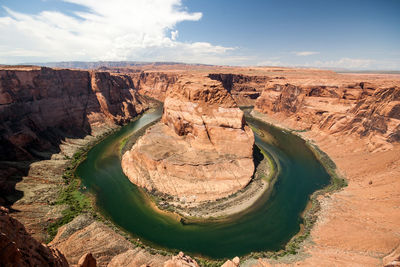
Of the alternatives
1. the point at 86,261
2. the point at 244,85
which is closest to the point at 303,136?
the point at 244,85

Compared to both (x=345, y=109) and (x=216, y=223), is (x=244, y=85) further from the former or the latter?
(x=216, y=223)

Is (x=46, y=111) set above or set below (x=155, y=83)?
below

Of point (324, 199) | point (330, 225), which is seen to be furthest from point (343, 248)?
point (324, 199)

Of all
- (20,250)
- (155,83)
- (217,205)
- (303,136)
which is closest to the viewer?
(20,250)

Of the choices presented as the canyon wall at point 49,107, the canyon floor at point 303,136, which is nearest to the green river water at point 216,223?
the canyon floor at point 303,136

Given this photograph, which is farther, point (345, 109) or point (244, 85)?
point (244, 85)

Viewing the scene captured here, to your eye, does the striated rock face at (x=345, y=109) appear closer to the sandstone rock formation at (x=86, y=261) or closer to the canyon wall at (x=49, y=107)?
the sandstone rock formation at (x=86, y=261)
